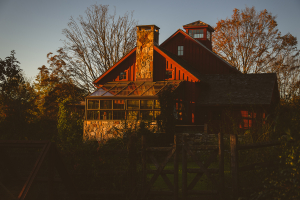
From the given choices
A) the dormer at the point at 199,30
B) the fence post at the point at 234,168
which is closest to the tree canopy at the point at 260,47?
the dormer at the point at 199,30

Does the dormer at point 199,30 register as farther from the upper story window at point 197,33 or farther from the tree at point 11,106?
the tree at point 11,106

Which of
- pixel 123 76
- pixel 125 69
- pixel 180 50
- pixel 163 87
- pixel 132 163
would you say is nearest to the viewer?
pixel 132 163

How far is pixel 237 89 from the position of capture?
71.8ft

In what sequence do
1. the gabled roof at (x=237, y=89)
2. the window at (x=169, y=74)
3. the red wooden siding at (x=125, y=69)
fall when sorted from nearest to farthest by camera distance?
1. the gabled roof at (x=237, y=89)
2. the window at (x=169, y=74)
3. the red wooden siding at (x=125, y=69)

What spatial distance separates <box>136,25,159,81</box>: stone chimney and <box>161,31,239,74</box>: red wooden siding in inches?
241

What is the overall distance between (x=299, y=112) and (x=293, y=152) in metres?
0.96

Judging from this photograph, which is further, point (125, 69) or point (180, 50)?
point (180, 50)

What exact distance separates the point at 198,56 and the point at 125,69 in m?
7.19

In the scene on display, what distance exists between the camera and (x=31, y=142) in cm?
528

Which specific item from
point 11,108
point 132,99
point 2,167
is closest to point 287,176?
point 2,167

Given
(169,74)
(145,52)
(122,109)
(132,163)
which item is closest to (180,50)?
(169,74)

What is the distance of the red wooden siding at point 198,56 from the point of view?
25.9m

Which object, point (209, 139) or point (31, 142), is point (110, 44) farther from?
point (31, 142)

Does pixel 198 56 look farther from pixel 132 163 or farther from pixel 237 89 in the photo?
pixel 132 163
